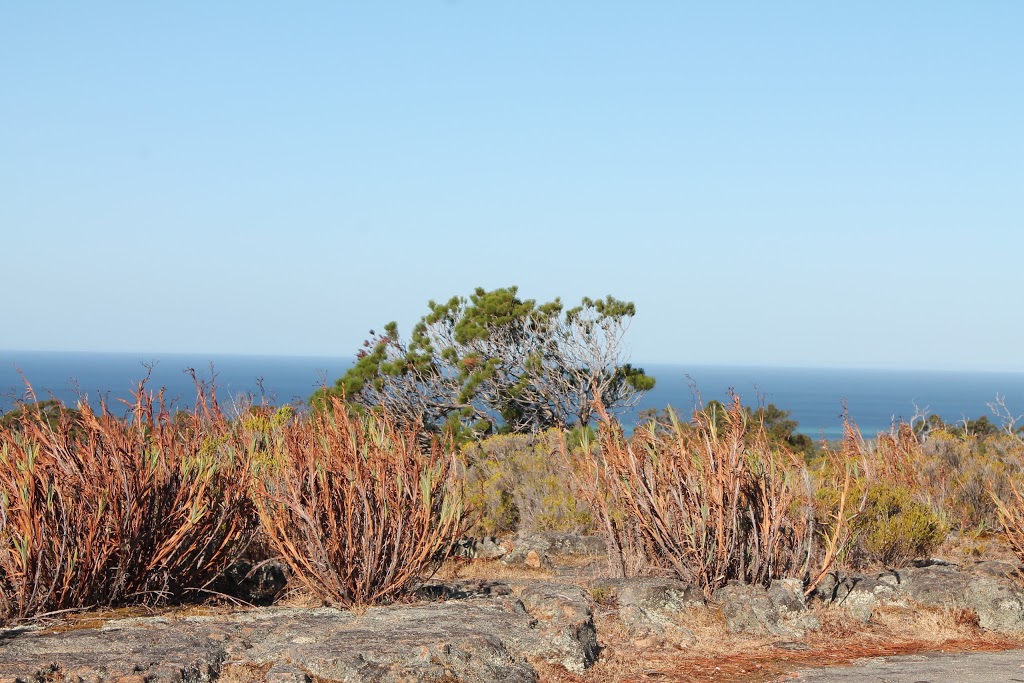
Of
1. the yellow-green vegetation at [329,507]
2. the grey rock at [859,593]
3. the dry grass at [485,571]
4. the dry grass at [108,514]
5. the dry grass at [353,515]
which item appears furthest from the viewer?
the dry grass at [485,571]

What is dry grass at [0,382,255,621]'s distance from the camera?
607 cm

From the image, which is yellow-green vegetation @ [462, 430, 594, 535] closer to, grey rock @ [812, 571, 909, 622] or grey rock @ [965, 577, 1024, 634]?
grey rock @ [812, 571, 909, 622]

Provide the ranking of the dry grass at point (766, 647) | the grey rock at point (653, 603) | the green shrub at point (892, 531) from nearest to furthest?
the dry grass at point (766, 647)
the grey rock at point (653, 603)
the green shrub at point (892, 531)

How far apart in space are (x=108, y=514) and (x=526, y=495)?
21.3 ft

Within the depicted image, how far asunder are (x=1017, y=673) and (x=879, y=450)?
683cm

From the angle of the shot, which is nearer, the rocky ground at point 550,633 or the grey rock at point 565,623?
the rocky ground at point 550,633

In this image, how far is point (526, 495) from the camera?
12141mm

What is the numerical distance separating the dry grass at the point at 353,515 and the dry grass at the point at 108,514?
21.9 inches

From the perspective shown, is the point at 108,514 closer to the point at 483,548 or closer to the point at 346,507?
the point at 346,507

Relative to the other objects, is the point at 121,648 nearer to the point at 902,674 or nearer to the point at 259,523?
the point at 259,523

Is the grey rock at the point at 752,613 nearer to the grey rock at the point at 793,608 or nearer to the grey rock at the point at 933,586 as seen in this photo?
the grey rock at the point at 793,608

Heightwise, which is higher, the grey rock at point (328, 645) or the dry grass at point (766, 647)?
the grey rock at point (328, 645)

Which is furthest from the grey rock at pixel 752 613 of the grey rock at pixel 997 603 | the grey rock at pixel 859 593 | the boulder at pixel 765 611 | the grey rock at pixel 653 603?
the grey rock at pixel 997 603

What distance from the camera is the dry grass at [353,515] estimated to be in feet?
21.0
